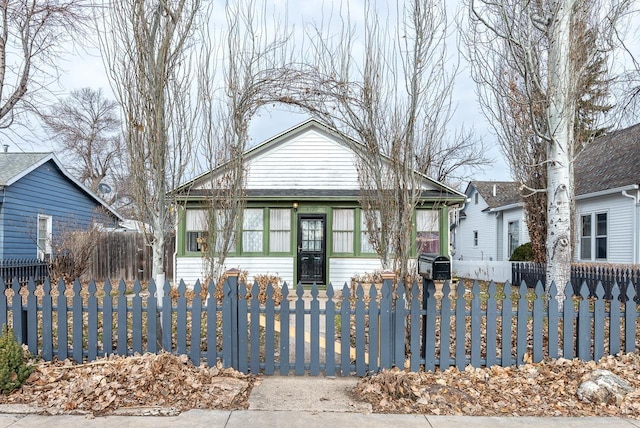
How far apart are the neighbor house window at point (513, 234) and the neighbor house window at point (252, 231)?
12.9m

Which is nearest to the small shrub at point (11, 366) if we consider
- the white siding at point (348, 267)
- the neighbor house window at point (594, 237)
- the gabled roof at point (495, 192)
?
the white siding at point (348, 267)

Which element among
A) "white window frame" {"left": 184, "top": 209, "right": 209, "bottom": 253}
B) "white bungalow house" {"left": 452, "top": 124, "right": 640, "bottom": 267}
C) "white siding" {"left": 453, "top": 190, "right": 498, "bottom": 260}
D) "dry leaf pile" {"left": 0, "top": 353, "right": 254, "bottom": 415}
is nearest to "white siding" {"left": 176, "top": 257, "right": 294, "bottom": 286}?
"white window frame" {"left": 184, "top": 209, "right": 209, "bottom": 253}

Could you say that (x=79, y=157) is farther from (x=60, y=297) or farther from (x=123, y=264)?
(x=60, y=297)

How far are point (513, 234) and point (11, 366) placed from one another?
20.0 meters

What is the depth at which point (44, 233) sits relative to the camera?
15930 mm

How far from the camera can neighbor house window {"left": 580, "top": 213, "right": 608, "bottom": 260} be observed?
1369 cm

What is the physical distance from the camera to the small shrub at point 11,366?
13.3 ft

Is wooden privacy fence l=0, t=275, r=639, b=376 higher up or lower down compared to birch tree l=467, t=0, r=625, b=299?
lower down

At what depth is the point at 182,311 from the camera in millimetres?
4660

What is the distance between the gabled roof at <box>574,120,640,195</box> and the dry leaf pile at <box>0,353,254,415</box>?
12.7 metres

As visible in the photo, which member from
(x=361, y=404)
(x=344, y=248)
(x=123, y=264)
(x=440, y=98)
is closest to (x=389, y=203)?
(x=440, y=98)

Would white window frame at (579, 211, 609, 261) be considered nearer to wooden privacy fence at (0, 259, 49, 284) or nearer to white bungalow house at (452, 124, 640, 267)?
white bungalow house at (452, 124, 640, 267)

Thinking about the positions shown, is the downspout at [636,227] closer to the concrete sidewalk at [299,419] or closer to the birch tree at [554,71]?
the birch tree at [554,71]

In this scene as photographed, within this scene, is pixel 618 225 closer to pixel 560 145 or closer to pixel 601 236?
pixel 601 236
